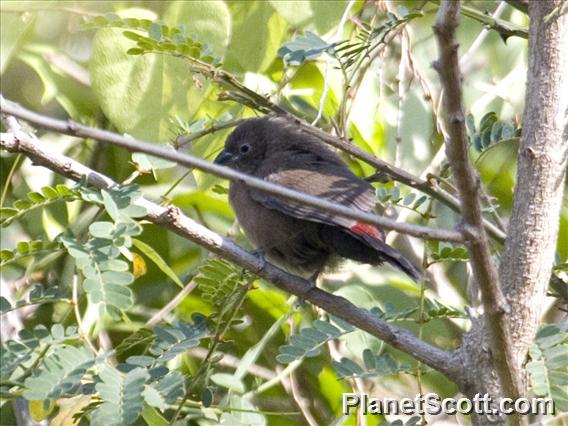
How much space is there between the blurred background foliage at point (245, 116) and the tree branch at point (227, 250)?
74cm

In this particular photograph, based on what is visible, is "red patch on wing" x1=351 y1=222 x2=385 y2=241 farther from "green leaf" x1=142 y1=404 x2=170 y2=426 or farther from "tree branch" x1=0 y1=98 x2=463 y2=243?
"tree branch" x1=0 y1=98 x2=463 y2=243

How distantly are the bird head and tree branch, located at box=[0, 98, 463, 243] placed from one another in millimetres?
2267

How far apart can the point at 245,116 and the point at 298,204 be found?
129 centimetres

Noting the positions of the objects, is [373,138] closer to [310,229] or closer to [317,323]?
[310,229]

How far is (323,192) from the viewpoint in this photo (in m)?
3.20

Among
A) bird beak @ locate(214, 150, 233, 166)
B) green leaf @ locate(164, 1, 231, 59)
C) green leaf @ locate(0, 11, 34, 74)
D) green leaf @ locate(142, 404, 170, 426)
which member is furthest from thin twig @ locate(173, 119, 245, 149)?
green leaf @ locate(0, 11, 34, 74)

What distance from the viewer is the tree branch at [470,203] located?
1.51m

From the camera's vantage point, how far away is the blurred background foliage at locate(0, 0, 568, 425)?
354cm

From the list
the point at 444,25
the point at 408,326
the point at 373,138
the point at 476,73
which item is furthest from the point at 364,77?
the point at 444,25

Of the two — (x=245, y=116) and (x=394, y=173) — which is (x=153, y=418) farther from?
(x=245, y=116)

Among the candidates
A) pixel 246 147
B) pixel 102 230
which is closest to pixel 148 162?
pixel 102 230

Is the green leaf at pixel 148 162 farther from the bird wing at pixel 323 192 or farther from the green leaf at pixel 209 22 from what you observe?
the green leaf at pixel 209 22

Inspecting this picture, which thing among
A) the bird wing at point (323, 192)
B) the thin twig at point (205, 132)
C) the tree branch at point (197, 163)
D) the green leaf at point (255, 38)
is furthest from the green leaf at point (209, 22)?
the tree branch at point (197, 163)

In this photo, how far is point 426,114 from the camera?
402 centimetres
